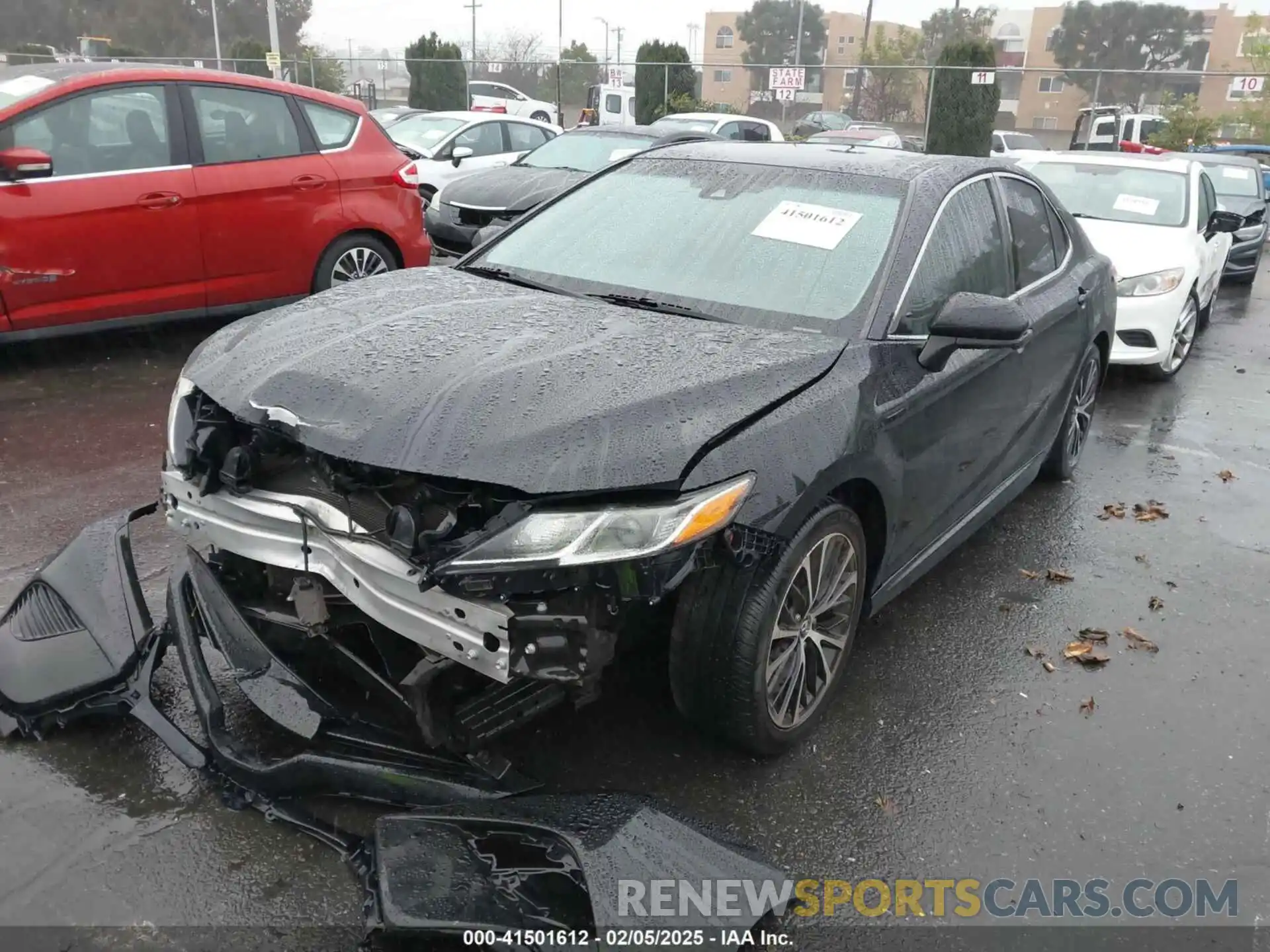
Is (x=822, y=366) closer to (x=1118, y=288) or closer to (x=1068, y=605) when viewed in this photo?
(x=1068, y=605)

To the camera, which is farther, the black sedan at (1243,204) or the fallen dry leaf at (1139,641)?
the black sedan at (1243,204)

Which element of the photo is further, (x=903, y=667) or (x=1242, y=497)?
(x=1242, y=497)

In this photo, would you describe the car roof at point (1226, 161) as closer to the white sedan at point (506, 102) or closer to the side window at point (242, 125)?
the side window at point (242, 125)

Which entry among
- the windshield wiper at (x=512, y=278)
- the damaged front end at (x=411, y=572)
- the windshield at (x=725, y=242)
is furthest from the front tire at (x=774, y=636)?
the windshield wiper at (x=512, y=278)

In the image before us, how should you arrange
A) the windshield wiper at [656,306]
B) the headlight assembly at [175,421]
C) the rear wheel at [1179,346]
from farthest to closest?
the rear wheel at [1179,346], the windshield wiper at [656,306], the headlight assembly at [175,421]

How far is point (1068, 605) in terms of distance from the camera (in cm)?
417

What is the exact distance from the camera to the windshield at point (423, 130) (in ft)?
43.7

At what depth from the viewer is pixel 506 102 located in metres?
30.4

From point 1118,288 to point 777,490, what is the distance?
5984 millimetres

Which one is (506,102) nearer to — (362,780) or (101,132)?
(101,132)

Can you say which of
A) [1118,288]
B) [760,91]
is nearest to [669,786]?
[1118,288]

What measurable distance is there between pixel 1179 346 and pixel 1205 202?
1623mm

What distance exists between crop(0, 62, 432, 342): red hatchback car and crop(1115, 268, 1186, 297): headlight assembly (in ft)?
17.2

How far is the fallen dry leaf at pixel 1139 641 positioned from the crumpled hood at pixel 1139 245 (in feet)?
13.9
